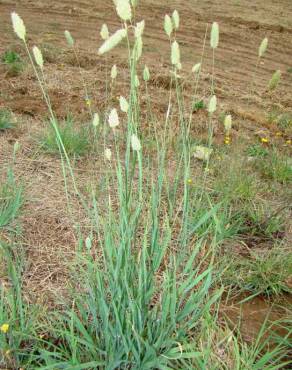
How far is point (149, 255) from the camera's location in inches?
65.3

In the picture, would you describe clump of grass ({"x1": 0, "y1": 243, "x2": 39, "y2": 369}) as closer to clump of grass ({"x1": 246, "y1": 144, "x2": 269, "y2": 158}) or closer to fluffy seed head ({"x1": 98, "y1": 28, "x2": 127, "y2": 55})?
fluffy seed head ({"x1": 98, "y1": 28, "x2": 127, "y2": 55})

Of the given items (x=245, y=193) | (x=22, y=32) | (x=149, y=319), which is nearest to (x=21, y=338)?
(x=149, y=319)

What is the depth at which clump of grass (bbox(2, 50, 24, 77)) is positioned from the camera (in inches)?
177

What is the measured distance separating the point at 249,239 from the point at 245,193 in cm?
32

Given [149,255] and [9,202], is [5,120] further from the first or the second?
[149,255]

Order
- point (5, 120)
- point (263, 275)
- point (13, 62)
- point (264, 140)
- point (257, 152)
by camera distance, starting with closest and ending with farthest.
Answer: point (263, 275)
point (5, 120)
point (257, 152)
point (264, 140)
point (13, 62)

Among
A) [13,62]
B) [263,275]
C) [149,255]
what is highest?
[149,255]

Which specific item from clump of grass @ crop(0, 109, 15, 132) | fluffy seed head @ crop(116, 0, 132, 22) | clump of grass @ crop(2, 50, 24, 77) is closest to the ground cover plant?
fluffy seed head @ crop(116, 0, 132, 22)

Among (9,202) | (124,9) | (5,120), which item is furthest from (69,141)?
(124,9)

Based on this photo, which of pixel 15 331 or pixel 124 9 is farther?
Result: pixel 15 331

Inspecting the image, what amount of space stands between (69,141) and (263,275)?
59.9 inches

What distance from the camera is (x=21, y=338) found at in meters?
1.71

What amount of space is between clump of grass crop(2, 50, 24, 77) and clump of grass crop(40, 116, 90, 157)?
5.32 feet

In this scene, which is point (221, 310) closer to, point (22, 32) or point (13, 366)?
point (13, 366)
